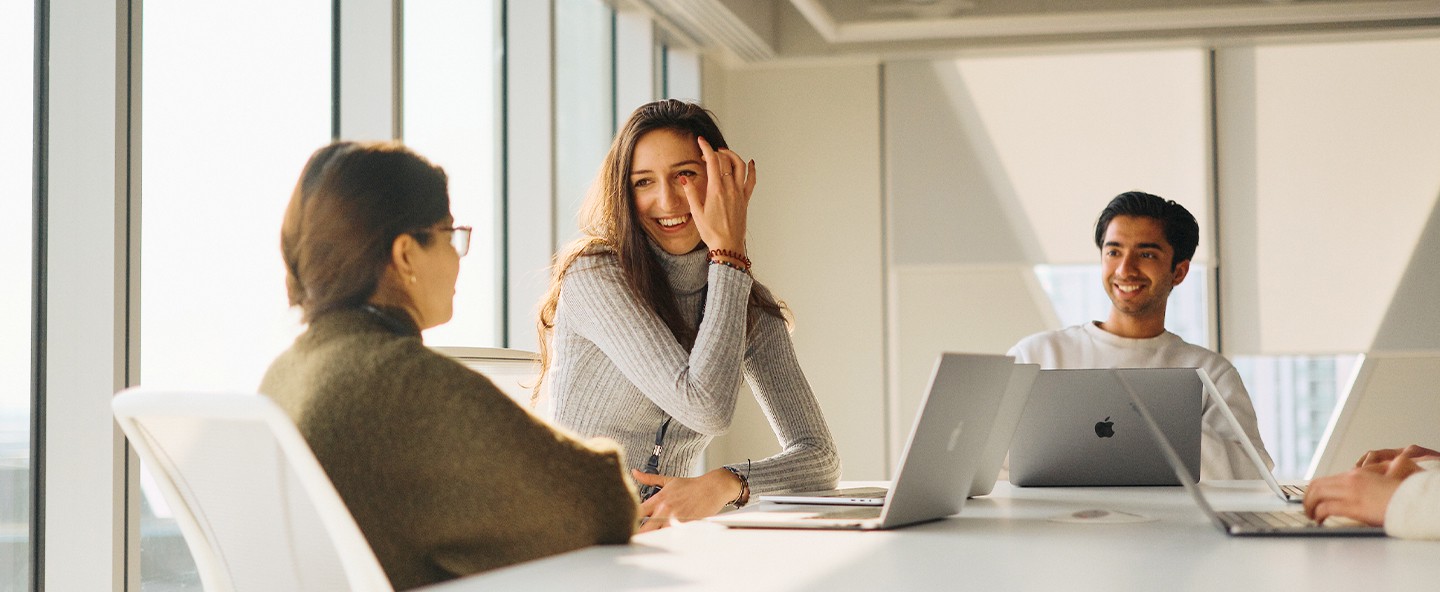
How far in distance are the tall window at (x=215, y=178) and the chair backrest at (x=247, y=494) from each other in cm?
128

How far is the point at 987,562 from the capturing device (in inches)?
48.3

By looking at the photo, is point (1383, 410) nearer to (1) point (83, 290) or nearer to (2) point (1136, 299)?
(2) point (1136, 299)

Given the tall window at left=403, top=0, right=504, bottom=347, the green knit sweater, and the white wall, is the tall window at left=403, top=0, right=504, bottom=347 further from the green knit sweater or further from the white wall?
the green knit sweater

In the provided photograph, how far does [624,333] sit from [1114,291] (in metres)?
1.78

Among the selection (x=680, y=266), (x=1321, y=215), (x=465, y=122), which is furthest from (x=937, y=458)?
(x=1321, y=215)

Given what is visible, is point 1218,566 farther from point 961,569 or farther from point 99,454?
point 99,454

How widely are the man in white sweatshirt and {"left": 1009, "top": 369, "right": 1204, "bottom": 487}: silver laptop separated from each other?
3.52ft

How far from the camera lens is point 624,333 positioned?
6.98ft

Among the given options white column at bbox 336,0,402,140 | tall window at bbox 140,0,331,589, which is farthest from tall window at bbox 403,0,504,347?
tall window at bbox 140,0,331,589

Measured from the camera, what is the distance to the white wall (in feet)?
19.2

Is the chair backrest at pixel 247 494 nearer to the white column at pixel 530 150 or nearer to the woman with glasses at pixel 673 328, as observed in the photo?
the woman with glasses at pixel 673 328

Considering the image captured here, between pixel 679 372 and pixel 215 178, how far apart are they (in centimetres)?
130

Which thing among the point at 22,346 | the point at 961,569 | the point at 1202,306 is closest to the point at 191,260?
the point at 22,346

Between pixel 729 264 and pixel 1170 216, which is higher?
pixel 1170 216
